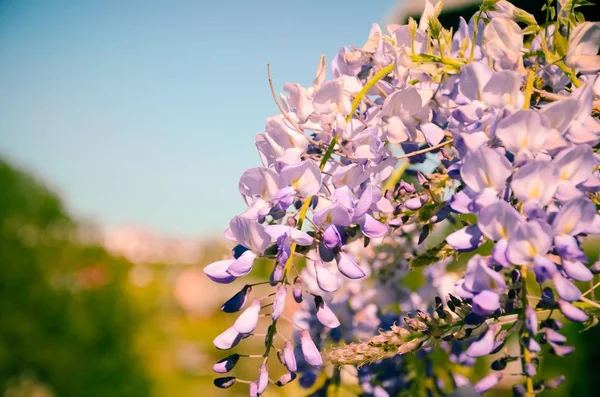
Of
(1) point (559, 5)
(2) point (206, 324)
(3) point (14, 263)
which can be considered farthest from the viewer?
(2) point (206, 324)

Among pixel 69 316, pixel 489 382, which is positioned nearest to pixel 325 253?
pixel 489 382

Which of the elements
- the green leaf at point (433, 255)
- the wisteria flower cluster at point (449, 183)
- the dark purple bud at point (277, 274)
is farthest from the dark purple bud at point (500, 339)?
the dark purple bud at point (277, 274)

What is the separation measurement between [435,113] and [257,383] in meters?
0.34

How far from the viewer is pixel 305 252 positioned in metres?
0.56

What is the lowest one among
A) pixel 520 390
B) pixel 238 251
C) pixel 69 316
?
pixel 520 390

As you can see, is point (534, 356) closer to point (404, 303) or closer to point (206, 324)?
point (404, 303)

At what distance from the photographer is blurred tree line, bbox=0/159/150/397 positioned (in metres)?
6.03

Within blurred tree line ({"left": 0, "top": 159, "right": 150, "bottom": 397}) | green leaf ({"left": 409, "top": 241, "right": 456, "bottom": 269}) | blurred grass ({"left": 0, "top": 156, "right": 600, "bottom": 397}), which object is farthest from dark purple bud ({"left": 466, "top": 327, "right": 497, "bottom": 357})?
blurred tree line ({"left": 0, "top": 159, "right": 150, "bottom": 397})

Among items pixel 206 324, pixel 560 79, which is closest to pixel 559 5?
pixel 560 79

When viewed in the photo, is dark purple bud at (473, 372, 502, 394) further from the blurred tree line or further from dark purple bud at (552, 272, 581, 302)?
the blurred tree line

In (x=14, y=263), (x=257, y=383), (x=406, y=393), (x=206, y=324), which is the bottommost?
(x=406, y=393)

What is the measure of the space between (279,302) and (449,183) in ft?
0.74

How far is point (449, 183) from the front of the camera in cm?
58

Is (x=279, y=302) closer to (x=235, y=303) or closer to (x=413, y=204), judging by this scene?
(x=235, y=303)
